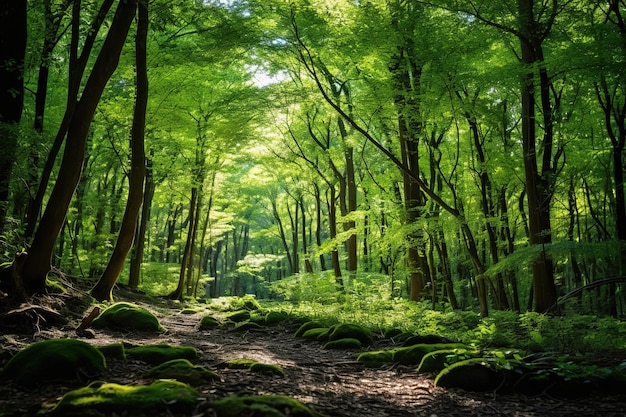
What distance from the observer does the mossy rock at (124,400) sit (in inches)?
107

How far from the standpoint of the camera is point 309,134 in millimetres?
17391

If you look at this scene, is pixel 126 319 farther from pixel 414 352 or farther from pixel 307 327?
pixel 414 352

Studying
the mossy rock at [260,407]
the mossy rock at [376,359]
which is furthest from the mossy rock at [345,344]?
the mossy rock at [260,407]

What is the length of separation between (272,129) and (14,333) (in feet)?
38.1

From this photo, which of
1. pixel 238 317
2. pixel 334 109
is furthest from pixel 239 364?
pixel 334 109

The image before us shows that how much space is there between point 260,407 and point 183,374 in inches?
52.8

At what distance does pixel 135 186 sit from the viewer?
988 centimetres

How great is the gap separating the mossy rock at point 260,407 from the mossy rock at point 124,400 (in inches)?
9.6

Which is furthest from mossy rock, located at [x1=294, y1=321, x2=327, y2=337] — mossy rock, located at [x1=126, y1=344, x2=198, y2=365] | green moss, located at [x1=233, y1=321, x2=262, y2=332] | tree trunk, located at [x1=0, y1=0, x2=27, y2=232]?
tree trunk, located at [x1=0, y1=0, x2=27, y2=232]

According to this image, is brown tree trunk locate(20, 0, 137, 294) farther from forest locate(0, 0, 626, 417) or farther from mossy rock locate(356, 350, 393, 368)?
mossy rock locate(356, 350, 393, 368)

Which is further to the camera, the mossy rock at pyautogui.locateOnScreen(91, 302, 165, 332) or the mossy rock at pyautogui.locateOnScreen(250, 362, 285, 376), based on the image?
the mossy rock at pyautogui.locateOnScreen(91, 302, 165, 332)

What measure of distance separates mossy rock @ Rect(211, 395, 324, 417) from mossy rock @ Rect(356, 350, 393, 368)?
2.88 meters

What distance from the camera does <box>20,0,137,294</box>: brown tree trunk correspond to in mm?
6902

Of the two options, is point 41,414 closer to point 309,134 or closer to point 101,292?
point 101,292
